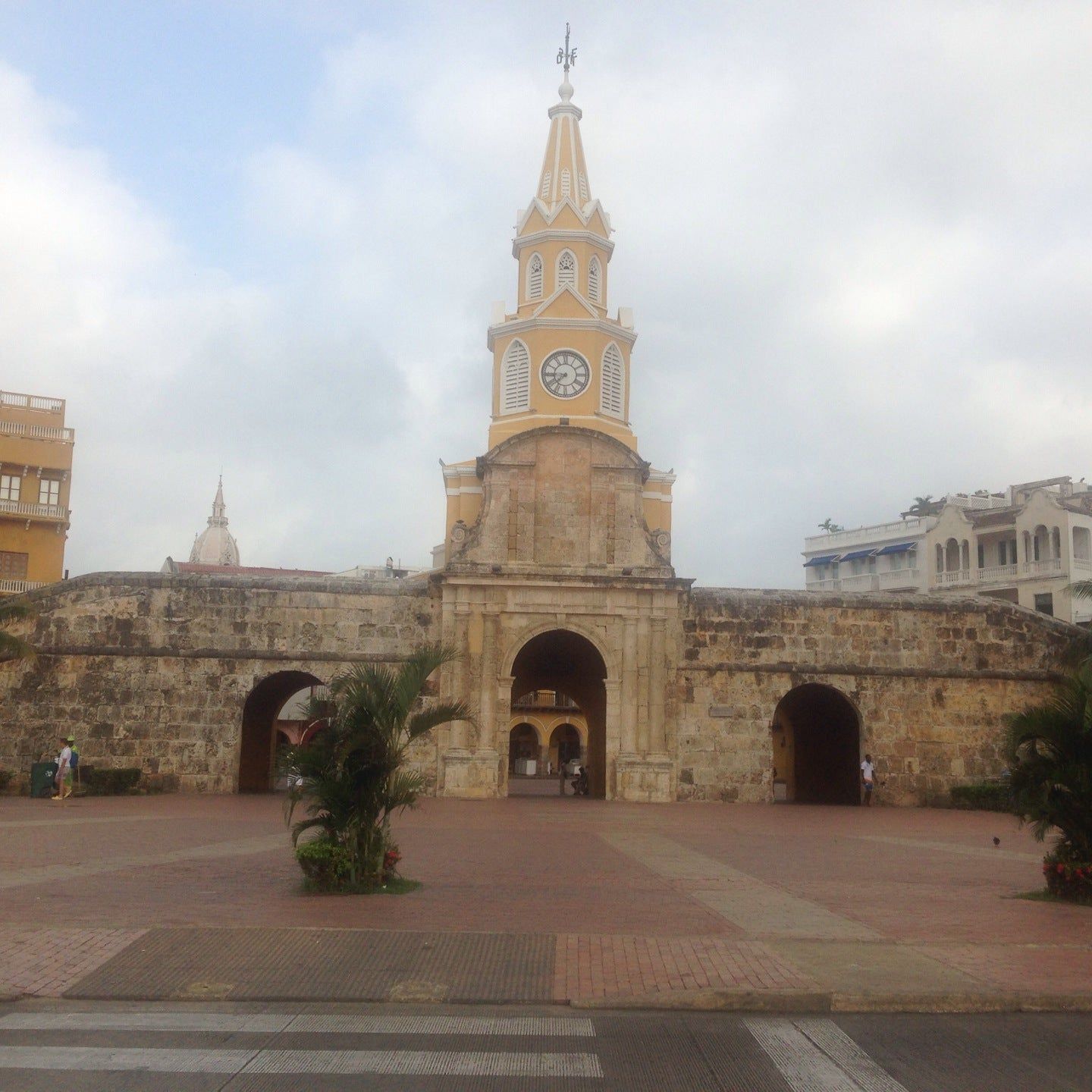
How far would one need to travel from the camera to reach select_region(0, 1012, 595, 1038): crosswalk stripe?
677cm

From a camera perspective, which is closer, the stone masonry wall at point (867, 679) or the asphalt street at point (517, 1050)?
the asphalt street at point (517, 1050)

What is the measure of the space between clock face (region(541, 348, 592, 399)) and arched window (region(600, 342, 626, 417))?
72 centimetres

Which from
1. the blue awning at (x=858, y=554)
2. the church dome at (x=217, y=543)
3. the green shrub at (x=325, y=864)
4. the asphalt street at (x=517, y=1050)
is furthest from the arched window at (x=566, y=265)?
the church dome at (x=217, y=543)

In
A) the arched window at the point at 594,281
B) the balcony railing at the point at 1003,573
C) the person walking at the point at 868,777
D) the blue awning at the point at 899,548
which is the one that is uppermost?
the arched window at the point at 594,281

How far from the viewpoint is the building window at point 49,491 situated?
45.8 metres

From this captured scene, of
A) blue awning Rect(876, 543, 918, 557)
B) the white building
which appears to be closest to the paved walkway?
the white building

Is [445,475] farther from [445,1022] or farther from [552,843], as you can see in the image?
[445,1022]

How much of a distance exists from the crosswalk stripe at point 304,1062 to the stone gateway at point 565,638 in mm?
19090

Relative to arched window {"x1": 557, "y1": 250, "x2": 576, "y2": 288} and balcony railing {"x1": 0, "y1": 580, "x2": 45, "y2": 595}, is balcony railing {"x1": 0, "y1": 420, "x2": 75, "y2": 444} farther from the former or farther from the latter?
arched window {"x1": 557, "y1": 250, "x2": 576, "y2": 288}

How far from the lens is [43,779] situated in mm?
23828

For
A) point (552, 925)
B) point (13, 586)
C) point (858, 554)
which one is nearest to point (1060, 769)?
point (552, 925)

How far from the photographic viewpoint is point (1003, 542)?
168 ft

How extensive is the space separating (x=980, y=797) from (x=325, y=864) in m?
19.4

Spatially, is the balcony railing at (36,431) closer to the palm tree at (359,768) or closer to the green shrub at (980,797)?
the green shrub at (980,797)
